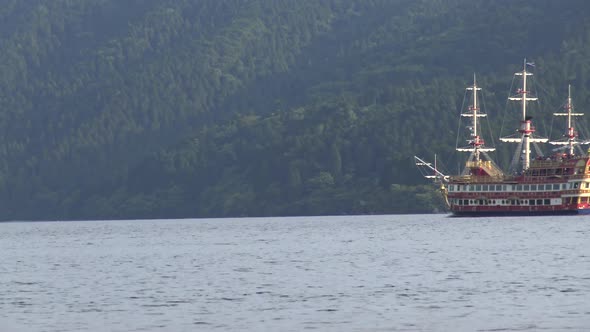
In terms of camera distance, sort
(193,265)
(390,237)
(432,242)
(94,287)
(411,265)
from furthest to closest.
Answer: (390,237) < (432,242) < (193,265) < (411,265) < (94,287)

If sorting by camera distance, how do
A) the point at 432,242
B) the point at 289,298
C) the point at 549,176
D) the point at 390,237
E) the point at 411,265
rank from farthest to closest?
the point at 549,176
the point at 390,237
the point at 432,242
the point at 411,265
the point at 289,298

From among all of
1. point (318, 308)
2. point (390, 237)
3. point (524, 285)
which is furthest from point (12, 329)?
point (390, 237)

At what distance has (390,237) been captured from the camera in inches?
5807

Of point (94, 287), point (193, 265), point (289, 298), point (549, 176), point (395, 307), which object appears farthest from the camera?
point (549, 176)

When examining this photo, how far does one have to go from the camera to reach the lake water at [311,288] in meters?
59.4

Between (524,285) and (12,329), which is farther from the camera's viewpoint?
(524,285)

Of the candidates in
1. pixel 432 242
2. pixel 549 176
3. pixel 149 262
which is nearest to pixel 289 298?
pixel 149 262

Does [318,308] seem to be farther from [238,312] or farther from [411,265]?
[411,265]

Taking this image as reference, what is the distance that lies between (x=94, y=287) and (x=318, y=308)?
71.2 feet

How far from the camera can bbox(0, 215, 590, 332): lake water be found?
5944 cm

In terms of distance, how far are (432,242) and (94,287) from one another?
56.2m

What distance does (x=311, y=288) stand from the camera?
75.4m

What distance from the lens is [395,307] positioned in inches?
2506

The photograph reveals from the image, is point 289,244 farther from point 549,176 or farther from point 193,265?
point 549,176
